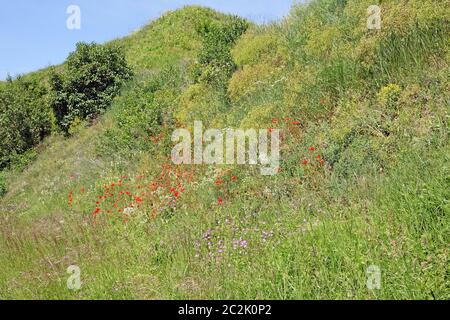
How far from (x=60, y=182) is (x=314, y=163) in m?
10.2

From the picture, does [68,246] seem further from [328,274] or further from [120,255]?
[328,274]

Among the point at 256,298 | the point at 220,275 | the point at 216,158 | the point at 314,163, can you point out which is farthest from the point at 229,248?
the point at 216,158

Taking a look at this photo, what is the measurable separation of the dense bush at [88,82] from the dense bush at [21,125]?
1.68 meters

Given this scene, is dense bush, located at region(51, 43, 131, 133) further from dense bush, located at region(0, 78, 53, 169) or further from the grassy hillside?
the grassy hillside

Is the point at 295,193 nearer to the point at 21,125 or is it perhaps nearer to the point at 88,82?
the point at 88,82

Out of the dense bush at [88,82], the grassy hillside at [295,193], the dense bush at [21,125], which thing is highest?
Answer: the dense bush at [88,82]

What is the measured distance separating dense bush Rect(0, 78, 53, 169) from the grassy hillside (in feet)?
32.3

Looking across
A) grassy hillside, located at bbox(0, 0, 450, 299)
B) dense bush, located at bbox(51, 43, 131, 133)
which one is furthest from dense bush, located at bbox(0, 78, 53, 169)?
grassy hillside, located at bbox(0, 0, 450, 299)

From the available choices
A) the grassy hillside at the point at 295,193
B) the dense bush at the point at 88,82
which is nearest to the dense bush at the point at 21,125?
the dense bush at the point at 88,82

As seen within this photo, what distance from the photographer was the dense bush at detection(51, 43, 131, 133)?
62.4ft

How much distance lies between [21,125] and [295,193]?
19.3 m

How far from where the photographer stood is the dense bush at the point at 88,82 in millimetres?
19016

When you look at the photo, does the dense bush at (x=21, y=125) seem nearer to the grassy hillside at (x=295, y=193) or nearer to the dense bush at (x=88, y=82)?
the dense bush at (x=88, y=82)

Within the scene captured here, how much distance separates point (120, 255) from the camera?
5539 mm
